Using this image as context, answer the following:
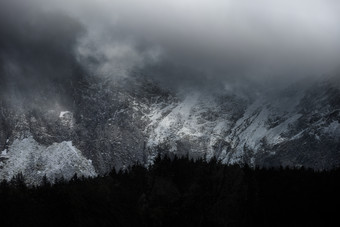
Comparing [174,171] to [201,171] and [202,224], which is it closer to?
[201,171]

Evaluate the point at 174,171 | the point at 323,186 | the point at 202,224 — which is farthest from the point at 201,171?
the point at 323,186

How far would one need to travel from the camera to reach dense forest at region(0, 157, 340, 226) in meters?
158

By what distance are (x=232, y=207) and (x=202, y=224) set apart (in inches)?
A: 351

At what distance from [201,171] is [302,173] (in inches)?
1307

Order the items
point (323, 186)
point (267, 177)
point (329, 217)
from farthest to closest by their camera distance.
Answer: point (267, 177) → point (323, 186) → point (329, 217)

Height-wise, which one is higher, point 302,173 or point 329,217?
point 302,173

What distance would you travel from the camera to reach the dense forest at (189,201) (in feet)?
517

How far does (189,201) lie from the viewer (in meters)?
162

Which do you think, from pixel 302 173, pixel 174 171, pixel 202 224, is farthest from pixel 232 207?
pixel 302 173

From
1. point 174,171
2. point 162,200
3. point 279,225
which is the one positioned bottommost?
point 279,225

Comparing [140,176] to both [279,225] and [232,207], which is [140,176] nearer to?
[232,207]

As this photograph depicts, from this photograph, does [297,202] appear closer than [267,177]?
Yes

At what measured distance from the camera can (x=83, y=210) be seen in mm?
165625

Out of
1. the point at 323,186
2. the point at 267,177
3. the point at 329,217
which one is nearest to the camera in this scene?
the point at 329,217
